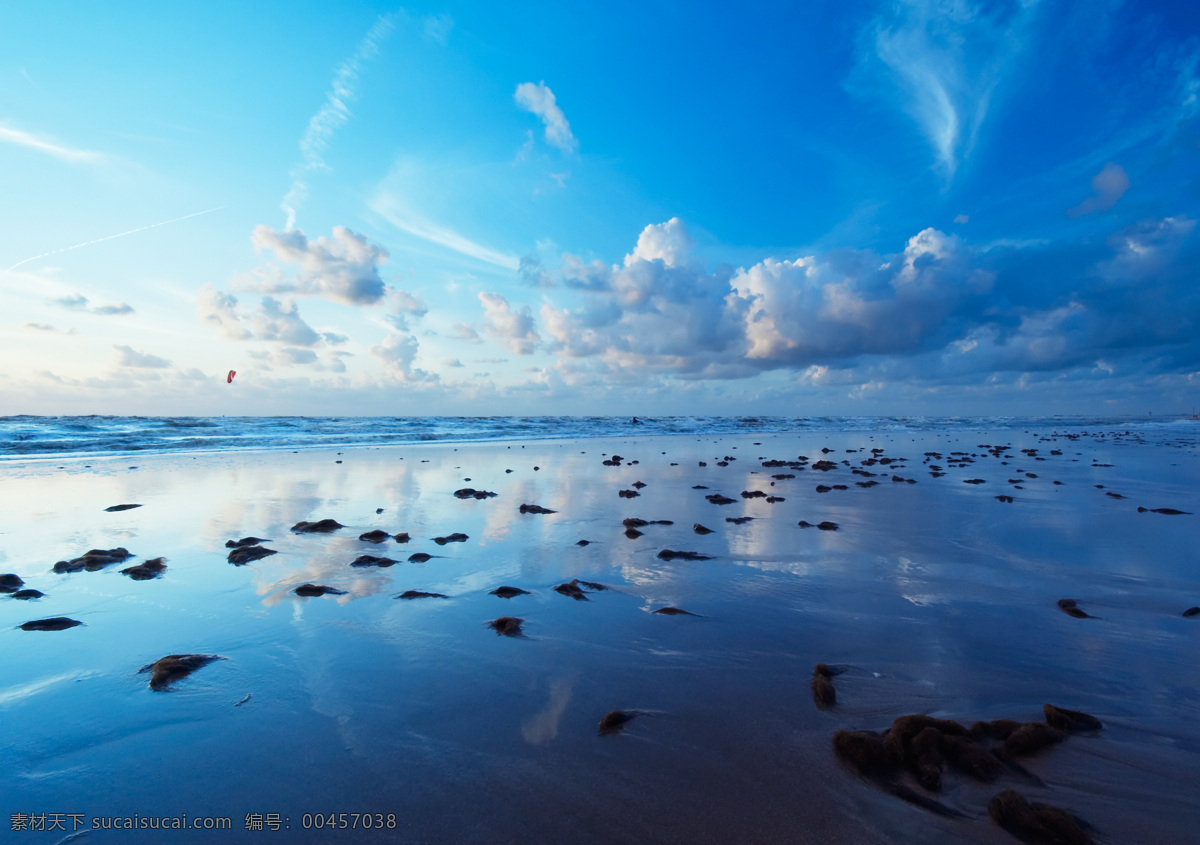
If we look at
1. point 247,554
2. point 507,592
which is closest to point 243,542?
point 247,554

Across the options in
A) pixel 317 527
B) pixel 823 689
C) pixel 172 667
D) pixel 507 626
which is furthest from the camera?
pixel 317 527

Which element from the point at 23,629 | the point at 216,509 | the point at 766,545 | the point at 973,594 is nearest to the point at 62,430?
the point at 216,509

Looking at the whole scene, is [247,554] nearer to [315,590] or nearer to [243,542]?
[243,542]

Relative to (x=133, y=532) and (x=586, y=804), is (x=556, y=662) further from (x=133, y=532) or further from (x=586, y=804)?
(x=133, y=532)

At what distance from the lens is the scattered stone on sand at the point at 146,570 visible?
634cm

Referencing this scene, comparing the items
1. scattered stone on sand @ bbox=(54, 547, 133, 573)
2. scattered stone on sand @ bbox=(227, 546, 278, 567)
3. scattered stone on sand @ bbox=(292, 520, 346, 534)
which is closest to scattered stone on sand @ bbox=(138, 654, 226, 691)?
scattered stone on sand @ bbox=(227, 546, 278, 567)

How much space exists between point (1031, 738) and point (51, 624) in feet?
25.8

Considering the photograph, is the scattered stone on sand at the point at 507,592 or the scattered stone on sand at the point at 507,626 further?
the scattered stone on sand at the point at 507,592

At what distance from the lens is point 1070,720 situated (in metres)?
3.34

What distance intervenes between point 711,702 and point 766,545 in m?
4.69

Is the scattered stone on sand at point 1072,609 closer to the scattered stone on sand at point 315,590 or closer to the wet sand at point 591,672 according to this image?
the wet sand at point 591,672

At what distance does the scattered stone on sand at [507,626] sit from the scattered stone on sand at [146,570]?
4.55 m

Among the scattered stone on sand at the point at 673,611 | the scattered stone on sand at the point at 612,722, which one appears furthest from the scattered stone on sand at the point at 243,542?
the scattered stone on sand at the point at 612,722

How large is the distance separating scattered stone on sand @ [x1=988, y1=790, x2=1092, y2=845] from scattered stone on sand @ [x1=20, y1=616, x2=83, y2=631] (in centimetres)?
731
